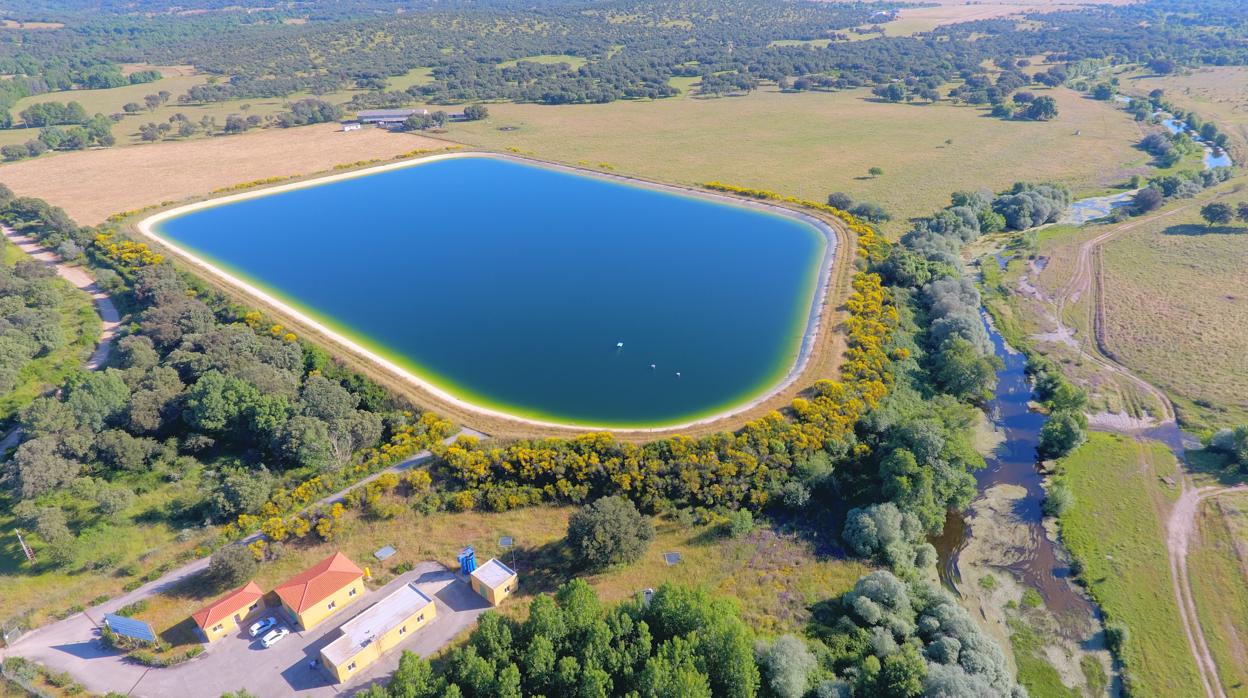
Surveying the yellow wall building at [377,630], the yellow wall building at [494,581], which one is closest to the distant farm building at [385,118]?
the yellow wall building at [494,581]

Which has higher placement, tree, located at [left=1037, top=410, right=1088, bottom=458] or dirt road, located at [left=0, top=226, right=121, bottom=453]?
dirt road, located at [left=0, top=226, right=121, bottom=453]

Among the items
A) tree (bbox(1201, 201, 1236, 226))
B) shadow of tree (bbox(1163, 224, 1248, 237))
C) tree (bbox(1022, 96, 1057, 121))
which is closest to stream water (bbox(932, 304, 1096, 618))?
shadow of tree (bbox(1163, 224, 1248, 237))

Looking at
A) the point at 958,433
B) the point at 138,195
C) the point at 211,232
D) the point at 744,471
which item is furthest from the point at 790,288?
the point at 138,195

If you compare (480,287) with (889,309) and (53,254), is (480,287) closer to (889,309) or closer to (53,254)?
(889,309)

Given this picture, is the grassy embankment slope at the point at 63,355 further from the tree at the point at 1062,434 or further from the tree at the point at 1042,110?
the tree at the point at 1042,110

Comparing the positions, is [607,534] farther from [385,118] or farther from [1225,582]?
[385,118]

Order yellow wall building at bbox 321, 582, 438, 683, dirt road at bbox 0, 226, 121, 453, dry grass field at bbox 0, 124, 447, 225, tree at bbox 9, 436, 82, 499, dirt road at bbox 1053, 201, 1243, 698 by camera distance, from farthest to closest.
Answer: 1. dry grass field at bbox 0, 124, 447, 225
2. dirt road at bbox 0, 226, 121, 453
3. tree at bbox 9, 436, 82, 499
4. dirt road at bbox 1053, 201, 1243, 698
5. yellow wall building at bbox 321, 582, 438, 683

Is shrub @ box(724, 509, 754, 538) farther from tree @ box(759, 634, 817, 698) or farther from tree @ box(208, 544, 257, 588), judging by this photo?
tree @ box(208, 544, 257, 588)
